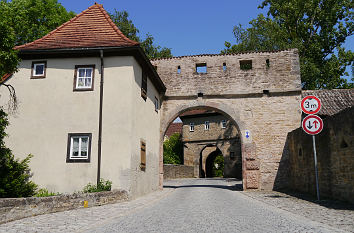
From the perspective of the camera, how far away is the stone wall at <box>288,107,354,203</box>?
862 centimetres

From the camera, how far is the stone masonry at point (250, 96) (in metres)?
16.1

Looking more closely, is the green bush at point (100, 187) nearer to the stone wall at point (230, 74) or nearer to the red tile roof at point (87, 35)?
the red tile roof at point (87, 35)

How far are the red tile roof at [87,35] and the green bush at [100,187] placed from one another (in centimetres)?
507

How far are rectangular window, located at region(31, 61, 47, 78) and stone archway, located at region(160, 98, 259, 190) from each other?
22.2ft

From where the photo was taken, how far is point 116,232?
5.13 metres

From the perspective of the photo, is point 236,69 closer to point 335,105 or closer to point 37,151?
point 335,105

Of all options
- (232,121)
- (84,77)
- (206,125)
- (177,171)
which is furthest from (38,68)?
(206,125)

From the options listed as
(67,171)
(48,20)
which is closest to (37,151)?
(67,171)

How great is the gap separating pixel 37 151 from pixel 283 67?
1246 centimetres

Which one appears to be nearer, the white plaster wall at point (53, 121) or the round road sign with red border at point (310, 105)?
the round road sign with red border at point (310, 105)

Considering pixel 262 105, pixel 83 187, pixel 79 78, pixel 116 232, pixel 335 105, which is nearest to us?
pixel 116 232

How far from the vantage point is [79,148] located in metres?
11.8

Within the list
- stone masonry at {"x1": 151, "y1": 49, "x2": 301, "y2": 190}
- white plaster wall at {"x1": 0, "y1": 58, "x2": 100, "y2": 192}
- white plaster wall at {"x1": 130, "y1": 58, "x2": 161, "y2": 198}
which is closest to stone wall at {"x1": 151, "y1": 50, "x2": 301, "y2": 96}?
stone masonry at {"x1": 151, "y1": 49, "x2": 301, "y2": 190}

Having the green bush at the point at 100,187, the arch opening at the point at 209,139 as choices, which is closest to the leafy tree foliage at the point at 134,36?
the arch opening at the point at 209,139
